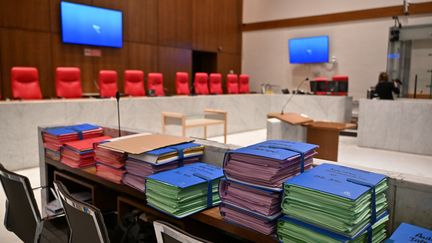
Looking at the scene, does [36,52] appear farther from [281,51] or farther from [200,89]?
[281,51]

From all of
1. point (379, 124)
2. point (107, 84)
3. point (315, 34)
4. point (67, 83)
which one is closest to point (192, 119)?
point (107, 84)

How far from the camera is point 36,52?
21.7 feet

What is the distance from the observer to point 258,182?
3.93 feet

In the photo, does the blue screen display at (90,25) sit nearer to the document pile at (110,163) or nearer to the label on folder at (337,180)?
the document pile at (110,163)

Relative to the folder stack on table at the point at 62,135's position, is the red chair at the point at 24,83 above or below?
above

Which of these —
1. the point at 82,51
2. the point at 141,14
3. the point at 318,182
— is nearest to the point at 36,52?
the point at 82,51

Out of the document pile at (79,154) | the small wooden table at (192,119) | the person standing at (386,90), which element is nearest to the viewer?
the document pile at (79,154)

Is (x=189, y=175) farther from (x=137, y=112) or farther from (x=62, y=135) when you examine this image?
(x=137, y=112)

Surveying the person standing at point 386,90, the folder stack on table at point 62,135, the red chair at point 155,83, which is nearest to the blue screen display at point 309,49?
the person standing at point 386,90

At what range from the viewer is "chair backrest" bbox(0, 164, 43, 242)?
5.35 feet

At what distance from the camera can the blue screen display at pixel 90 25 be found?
686 centimetres

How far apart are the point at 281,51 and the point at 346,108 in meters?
3.62

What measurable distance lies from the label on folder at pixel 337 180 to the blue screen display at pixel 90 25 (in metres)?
6.87

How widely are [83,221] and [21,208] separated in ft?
2.48
